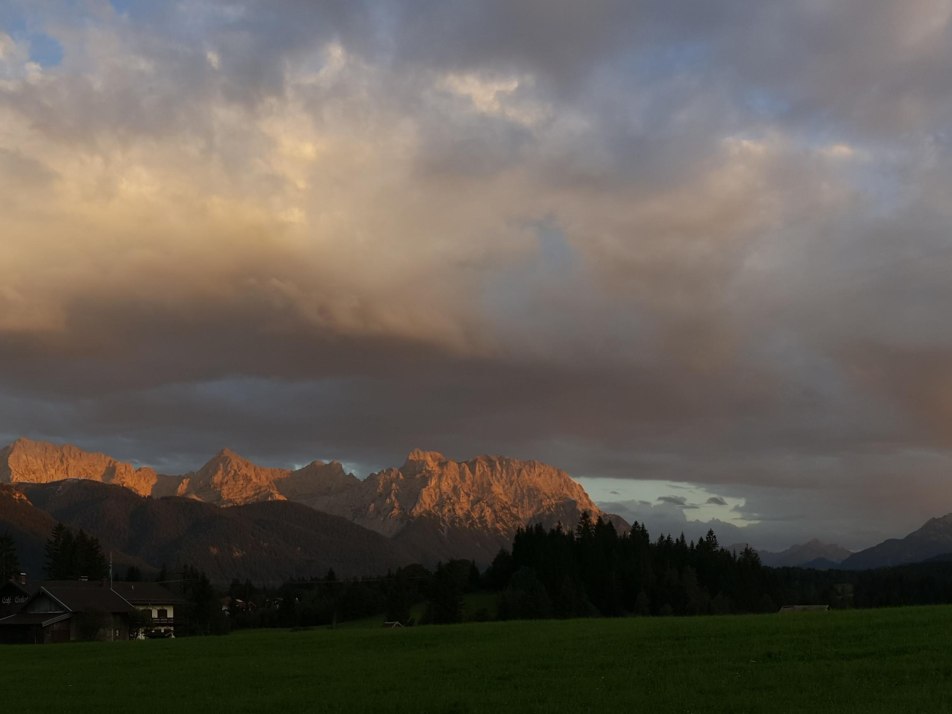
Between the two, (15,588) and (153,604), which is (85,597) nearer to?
(153,604)

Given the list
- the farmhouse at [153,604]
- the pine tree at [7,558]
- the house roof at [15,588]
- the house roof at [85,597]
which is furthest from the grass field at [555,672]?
the pine tree at [7,558]

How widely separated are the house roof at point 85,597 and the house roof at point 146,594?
21.9 feet

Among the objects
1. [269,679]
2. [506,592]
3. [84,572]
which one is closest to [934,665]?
[269,679]

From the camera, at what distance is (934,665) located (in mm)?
36656

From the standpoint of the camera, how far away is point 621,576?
160m

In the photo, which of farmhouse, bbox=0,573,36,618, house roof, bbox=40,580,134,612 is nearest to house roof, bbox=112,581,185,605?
house roof, bbox=40,580,134,612

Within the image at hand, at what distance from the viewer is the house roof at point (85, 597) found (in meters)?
117

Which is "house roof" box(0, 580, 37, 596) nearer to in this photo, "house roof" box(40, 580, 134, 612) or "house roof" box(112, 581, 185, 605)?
"house roof" box(40, 580, 134, 612)

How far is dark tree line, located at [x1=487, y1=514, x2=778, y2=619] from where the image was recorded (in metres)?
145

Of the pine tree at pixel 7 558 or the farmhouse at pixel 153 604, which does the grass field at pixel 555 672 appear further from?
the pine tree at pixel 7 558

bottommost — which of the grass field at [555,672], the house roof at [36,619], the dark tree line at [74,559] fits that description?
the grass field at [555,672]

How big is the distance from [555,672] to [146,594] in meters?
109

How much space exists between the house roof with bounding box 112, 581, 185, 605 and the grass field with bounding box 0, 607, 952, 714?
2841 inches

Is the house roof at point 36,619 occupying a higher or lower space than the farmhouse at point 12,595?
lower
